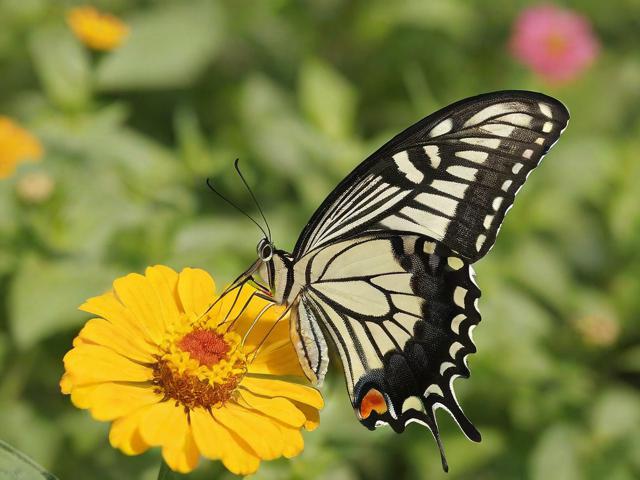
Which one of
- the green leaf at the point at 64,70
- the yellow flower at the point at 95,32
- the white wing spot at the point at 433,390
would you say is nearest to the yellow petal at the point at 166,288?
the white wing spot at the point at 433,390

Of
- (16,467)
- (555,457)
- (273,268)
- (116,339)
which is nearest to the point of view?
(16,467)

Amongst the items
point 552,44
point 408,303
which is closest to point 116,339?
point 408,303

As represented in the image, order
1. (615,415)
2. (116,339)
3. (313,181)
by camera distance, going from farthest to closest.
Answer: (313,181)
(615,415)
(116,339)

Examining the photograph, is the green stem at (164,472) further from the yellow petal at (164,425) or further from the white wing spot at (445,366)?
the white wing spot at (445,366)

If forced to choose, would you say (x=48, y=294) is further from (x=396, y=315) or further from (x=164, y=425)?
(x=164, y=425)

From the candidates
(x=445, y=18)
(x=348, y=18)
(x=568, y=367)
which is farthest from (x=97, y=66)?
(x=568, y=367)

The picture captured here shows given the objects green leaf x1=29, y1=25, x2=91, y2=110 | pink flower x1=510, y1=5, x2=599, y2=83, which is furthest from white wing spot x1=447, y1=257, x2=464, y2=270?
pink flower x1=510, y1=5, x2=599, y2=83

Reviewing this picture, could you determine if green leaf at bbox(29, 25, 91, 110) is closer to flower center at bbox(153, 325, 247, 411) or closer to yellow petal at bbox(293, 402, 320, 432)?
flower center at bbox(153, 325, 247, 411)

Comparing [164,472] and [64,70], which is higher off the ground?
[64,70]
